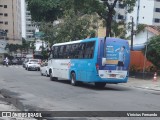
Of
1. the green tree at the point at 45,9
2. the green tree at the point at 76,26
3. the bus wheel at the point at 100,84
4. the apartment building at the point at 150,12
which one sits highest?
the apartment building at the point at 150,12

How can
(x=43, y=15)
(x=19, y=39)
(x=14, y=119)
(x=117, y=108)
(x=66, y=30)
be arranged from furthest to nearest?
(x=19, y=39) → (x=43, y=15) → (x=66, y=30) → (x=117, y=108) → (x=14, y=119)

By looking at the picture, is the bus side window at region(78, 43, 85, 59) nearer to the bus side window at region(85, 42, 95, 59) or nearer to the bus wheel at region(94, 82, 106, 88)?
the bus side window at region(85, 42, 95, 59)

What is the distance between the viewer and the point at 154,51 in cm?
2786

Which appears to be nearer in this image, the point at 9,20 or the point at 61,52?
the point at 61,52

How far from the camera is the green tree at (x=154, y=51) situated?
27.7 meters

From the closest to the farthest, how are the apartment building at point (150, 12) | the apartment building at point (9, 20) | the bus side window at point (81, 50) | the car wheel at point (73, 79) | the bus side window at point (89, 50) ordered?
1. the bus side window at point (89, 50)
2. the bus side window at point (81, 50)
3. the car wheel at point (73, 79)
4. the apartment building at point (150, 12)
5. the apartment building at point (9, 20)

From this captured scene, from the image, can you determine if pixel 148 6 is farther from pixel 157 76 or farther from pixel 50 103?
pixel 50 103

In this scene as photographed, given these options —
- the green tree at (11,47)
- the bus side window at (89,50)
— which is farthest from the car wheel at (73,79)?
the green tree at (11,47)

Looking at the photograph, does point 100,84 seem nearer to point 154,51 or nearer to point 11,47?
point 154,51

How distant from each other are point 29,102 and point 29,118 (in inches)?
180

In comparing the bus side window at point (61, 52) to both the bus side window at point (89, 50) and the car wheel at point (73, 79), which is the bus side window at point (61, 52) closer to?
the car wheel at point (73, 79)

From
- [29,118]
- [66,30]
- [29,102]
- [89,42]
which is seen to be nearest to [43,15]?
[66,30]

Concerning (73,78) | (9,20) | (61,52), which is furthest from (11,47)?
(73,78)

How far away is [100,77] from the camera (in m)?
20.3
